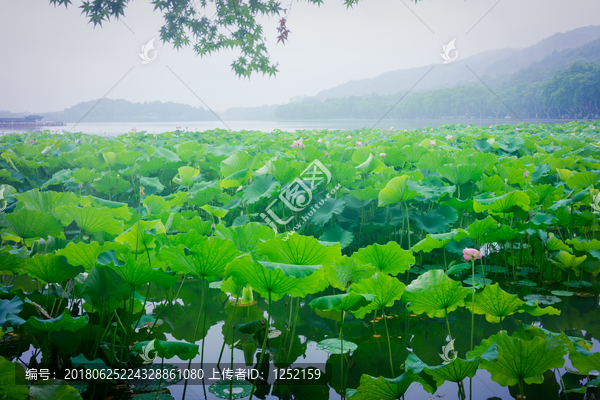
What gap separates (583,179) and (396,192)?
1.38 m

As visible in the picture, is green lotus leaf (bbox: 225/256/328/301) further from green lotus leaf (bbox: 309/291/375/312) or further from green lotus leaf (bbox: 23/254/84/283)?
green lotus leaf (bbox: 23/254/84/283)

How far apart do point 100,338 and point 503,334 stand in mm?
1303

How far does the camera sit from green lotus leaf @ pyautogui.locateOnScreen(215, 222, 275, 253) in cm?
132

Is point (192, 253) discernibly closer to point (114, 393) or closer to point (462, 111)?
point (114, 393)

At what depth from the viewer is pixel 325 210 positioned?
2.33 metres

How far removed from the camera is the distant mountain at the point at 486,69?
65.1 meters

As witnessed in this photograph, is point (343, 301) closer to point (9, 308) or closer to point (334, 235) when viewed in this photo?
point (9, 308)

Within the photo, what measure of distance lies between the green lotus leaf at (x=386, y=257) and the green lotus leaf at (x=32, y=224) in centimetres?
120

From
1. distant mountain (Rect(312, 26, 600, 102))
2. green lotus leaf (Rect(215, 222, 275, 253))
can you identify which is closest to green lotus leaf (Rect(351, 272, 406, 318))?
green lotus leaf (Rect(215, 222, 275, 253))

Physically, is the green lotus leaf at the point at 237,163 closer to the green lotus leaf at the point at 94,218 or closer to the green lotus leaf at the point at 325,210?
the green lotus leaf at the point at 325,210

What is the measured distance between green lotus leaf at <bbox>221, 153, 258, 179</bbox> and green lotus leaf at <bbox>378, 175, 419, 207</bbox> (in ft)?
3.35

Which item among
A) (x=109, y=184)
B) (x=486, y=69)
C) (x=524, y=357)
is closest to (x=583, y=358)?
(x=524, y=357)

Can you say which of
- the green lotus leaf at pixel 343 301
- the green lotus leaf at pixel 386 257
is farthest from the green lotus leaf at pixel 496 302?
the green lotus leaf at pixel 343 301

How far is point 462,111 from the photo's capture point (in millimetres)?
48719
